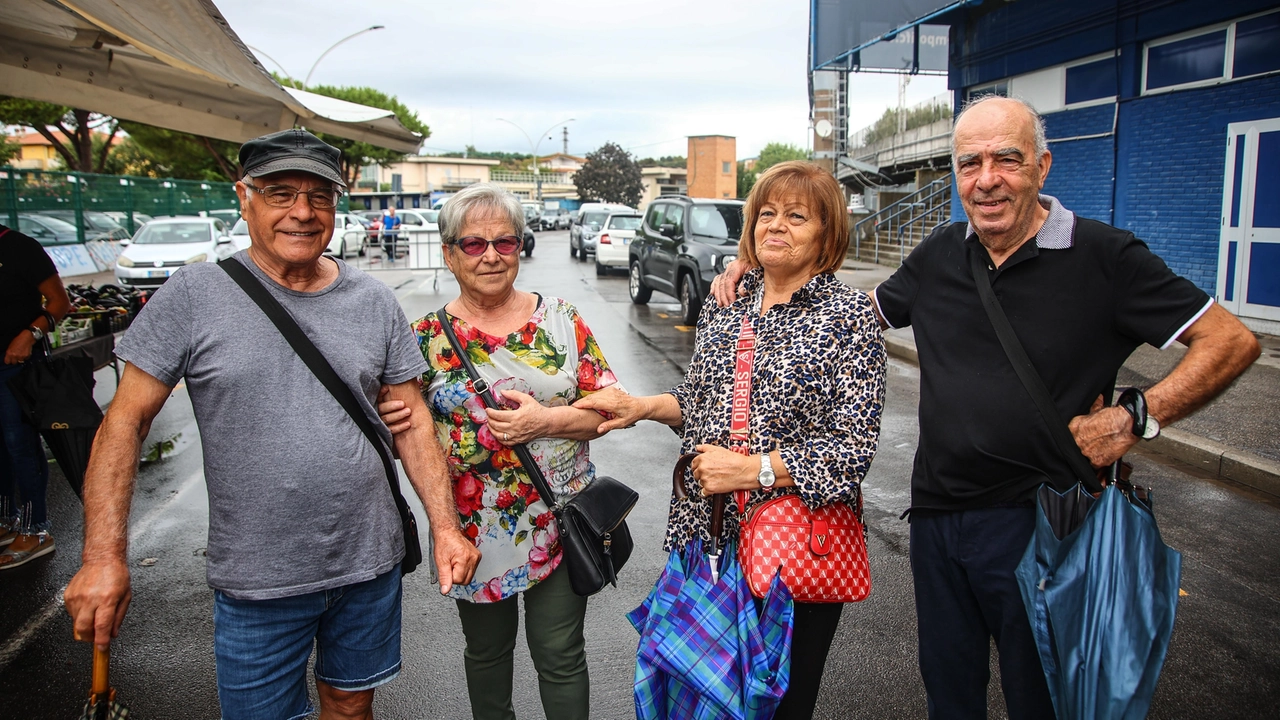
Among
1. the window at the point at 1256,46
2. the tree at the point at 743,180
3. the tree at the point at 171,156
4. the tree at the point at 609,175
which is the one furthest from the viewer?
the tree at the point at 743,180

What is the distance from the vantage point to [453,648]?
11.5ft

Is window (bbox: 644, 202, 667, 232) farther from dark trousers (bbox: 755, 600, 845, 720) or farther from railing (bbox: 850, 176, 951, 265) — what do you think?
dark trousers (bbox: 755, 600, 845, 720)

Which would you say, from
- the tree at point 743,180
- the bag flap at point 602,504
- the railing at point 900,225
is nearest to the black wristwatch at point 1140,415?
the bag flap at point 602,504

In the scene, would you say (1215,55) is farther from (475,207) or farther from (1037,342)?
(475,207)

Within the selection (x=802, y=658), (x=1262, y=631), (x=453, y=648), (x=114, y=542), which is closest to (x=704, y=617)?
(x=802, y=658)

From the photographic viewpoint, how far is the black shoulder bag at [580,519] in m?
2.35

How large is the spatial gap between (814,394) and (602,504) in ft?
2.40

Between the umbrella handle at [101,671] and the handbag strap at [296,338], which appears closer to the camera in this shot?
the umbrella handle at [101,671]

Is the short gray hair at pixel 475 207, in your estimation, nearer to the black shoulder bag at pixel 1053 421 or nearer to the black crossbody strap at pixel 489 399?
the black crossbody strap at pixel 489 399

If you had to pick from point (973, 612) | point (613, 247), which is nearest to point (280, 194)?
point (973, 612)

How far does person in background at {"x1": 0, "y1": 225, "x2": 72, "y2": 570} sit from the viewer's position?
4191 mm

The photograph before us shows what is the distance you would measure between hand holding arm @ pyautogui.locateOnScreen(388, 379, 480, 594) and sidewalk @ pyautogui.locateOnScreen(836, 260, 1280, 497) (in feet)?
13.0

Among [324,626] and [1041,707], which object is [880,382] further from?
[324,626]

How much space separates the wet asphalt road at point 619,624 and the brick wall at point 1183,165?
20.4 ft
